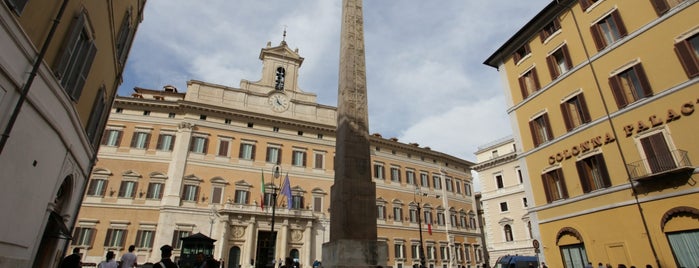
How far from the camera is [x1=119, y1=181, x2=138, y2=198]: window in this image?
2355cm

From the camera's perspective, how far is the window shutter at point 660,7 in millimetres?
11758

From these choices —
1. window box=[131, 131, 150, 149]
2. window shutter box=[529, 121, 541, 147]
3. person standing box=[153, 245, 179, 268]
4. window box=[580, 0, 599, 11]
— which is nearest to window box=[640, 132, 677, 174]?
window shutter box=[529, 121, 541, 147]

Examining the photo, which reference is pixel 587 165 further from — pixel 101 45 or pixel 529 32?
pixel 101 45

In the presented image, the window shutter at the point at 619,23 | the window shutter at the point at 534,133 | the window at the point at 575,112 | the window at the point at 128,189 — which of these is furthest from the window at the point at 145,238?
the window shutter at the point at 619,23

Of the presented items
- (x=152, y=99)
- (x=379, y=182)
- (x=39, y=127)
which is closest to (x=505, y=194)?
(x=379, y=182)

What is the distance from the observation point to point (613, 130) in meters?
12.8

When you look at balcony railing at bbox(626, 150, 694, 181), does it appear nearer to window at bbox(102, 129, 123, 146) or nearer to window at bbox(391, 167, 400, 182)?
window at bbox(391, 167, 400, 182)

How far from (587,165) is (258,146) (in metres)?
21.4

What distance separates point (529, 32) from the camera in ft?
56.8

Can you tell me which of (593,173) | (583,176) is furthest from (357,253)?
(593,173)

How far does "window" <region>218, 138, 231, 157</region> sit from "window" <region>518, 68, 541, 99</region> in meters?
20.1

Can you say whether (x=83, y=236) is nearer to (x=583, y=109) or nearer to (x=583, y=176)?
(x=583, y=176)

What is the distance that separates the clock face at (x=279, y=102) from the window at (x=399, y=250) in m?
14.7

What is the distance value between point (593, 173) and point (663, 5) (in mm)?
6086
